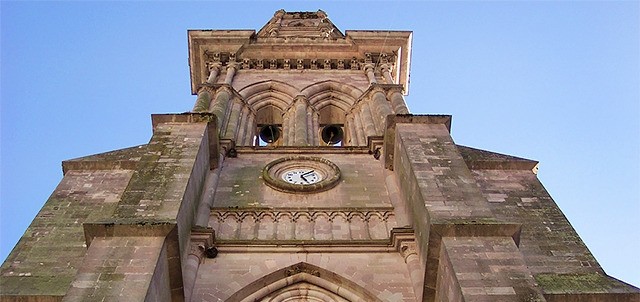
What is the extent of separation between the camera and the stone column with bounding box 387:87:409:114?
60.9 feet

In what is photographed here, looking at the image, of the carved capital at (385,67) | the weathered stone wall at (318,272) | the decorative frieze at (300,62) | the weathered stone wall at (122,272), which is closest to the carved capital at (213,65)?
the decorative frieze at (300,62)

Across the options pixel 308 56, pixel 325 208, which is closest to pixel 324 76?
pixel 308 56

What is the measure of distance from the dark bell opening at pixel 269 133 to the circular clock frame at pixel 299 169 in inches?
238

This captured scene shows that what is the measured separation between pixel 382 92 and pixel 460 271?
436 inches

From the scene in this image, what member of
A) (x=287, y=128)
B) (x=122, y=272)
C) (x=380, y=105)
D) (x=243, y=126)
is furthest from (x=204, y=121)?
(x=122, y=272)

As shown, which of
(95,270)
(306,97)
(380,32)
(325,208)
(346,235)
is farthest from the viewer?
(380,32)

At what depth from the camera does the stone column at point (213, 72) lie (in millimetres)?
22161

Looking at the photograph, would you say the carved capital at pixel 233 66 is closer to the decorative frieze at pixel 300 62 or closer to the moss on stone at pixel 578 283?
the decorative frieze at pixel 300 62

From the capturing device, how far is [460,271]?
32.5 feet

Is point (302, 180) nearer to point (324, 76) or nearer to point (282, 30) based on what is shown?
point (324, 76)

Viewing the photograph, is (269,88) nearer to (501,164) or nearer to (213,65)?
(213,65)

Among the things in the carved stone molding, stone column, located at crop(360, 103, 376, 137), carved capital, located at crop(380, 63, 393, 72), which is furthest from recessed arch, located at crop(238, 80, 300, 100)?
the carved stone molding

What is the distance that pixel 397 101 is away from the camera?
1967cm

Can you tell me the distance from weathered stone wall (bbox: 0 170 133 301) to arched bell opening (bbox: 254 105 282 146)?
7.80m
